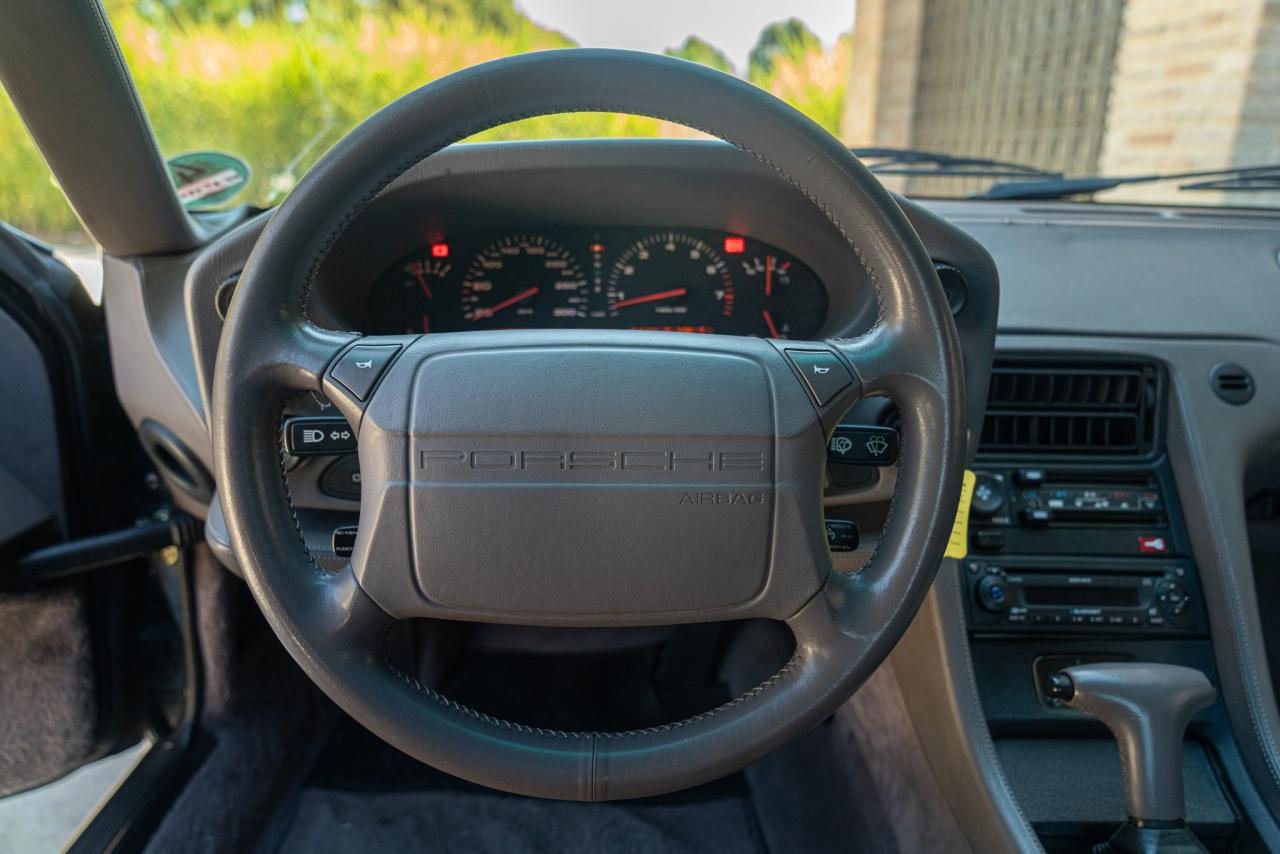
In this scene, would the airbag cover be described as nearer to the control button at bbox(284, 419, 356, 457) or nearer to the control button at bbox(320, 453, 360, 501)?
the control button at bbox(284, 419, 356, 457)

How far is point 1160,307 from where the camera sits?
1.49 meters

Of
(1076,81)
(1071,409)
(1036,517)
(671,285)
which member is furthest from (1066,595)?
(1076,81)

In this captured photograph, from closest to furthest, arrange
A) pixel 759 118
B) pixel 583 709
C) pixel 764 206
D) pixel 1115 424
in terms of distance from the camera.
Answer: pixel 759 118 → pixel 764 206 → pixel 1115 424 → pixel 583 709

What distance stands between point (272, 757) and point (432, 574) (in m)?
1.13

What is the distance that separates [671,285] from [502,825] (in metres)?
1.03

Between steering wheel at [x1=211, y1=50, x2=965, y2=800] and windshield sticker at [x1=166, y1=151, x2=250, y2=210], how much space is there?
0.81m

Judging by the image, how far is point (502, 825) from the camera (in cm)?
166

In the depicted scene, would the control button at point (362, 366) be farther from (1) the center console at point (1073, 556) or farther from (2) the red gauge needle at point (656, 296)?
(1) the center console at point (1073, 556)

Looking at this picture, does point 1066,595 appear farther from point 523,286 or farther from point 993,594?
point 523,286

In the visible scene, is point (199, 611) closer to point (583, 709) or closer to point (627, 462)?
point (583, 709)

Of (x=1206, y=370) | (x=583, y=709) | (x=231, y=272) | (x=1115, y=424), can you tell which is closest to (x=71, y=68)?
(x=231, y=272)

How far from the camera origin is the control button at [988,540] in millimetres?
1408

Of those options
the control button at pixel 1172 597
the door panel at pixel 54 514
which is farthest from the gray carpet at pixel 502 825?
the control button at pixel 1172 597

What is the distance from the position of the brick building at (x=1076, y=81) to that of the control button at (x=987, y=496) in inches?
86.4
